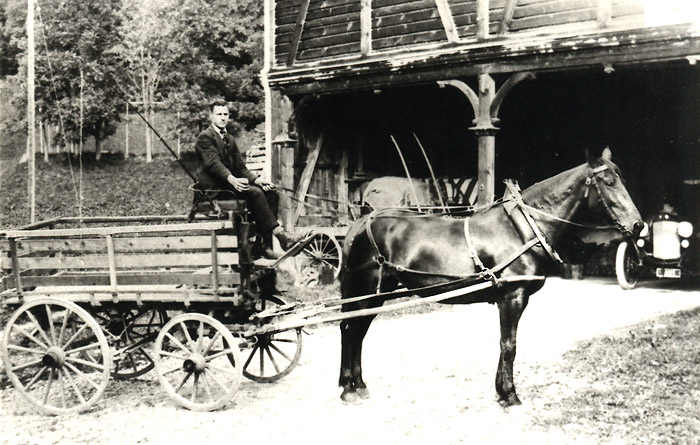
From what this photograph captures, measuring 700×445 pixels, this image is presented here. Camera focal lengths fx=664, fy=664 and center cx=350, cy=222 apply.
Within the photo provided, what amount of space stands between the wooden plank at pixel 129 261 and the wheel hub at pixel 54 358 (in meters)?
0.77

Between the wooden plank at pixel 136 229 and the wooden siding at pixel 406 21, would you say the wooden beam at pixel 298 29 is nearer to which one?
the wooden siding at pixel 406 21

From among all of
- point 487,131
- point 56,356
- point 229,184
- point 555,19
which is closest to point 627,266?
point 487,131

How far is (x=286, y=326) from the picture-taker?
595 cm

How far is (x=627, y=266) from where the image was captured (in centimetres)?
1245

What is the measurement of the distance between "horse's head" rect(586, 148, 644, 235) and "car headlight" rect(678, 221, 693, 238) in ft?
22.3

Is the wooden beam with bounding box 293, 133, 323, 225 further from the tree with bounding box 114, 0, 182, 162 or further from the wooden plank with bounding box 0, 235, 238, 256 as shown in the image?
the tree with bounding box 114, 0, 182, 162

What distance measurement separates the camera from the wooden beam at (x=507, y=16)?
11.3 m

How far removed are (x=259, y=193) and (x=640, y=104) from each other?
9934 millimetres

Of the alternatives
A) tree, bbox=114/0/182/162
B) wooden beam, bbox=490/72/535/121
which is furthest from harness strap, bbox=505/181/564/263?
tree, bbox=114/0/182/162

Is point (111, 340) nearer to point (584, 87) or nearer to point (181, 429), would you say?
point (181, 429)

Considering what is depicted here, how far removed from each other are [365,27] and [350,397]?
9191 millimetres

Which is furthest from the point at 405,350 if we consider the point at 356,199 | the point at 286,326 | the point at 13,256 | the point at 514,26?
the point at 356,199

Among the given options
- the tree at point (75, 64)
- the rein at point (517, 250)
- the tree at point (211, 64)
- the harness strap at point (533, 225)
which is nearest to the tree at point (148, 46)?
the tree at point (211, 64)

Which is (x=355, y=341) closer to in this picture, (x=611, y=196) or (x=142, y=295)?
(x=142, y=295)
